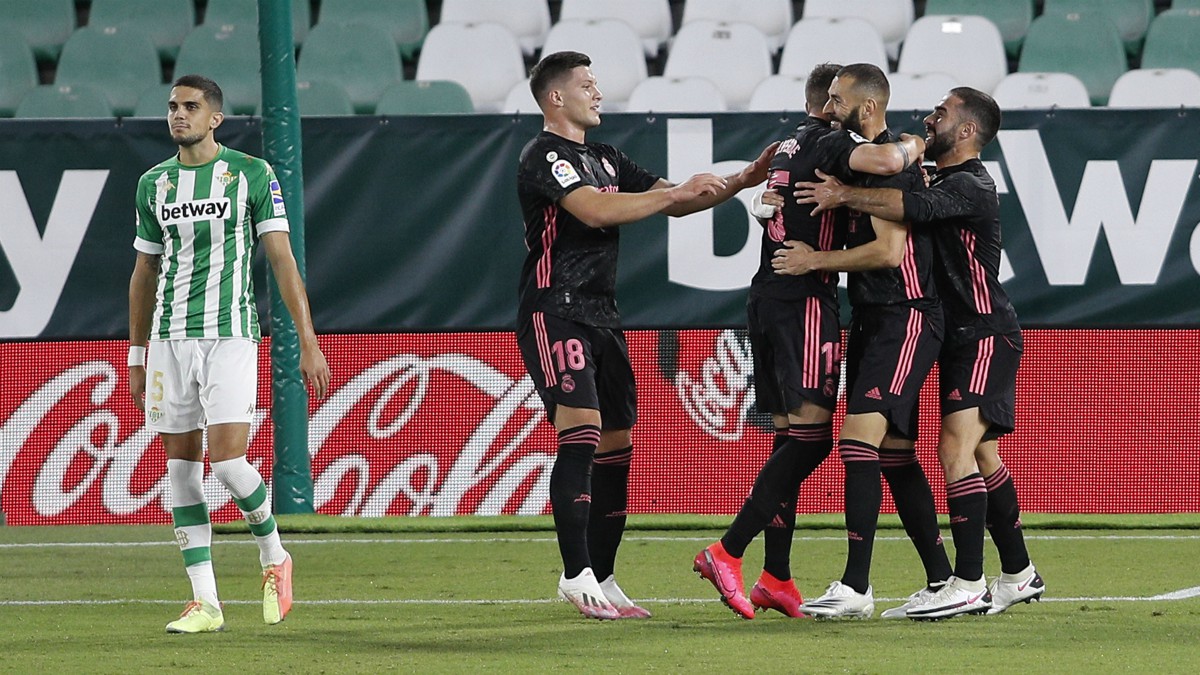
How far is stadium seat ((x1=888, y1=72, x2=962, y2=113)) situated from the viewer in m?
10.3

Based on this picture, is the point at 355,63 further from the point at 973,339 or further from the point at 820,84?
the point at 973,339

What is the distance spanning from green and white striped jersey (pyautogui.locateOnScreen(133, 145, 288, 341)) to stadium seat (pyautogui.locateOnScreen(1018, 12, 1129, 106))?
7193 millimetres

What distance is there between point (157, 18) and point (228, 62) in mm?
1014

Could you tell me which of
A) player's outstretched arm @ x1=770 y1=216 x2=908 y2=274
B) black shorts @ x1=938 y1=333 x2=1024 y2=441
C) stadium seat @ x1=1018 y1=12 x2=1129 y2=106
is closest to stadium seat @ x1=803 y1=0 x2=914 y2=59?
stadium seat @ x1=1018 y1=12 x2=1129 y2=106

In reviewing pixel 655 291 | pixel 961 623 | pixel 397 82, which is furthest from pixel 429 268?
pixel 961 623

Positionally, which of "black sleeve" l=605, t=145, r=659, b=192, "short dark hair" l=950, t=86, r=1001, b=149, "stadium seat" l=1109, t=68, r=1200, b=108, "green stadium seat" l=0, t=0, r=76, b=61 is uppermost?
"green stadium seat" l=0, t=0, r=76, b=61

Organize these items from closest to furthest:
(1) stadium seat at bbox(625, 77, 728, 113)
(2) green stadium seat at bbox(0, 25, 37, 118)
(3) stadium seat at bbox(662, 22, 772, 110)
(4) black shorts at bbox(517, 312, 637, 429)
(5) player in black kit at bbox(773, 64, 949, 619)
Answer: (5) player in black kit at bbox(773, 64, 949, 619) < (4) black shorts at bbox(517, 312, 637, 429) < (1) stadium seat at bbox(625, 77, 728, 113) < (3) stadium seat at bbox(662, 22, 772, 110) < (2) green stadium seat at bbox(0, 25, 37, 118)

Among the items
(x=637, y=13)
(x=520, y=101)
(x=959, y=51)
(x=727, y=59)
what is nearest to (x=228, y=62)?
(x=520, y=101)

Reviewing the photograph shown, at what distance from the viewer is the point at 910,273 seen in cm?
547

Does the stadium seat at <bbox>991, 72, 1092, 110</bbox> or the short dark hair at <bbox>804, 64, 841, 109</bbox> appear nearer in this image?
the short dark hair at <bbox>804, 64, 841, 109</bbox>

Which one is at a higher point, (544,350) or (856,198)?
(856,198)

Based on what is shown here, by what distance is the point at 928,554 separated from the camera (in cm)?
559

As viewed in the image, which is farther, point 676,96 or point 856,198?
point 676,96

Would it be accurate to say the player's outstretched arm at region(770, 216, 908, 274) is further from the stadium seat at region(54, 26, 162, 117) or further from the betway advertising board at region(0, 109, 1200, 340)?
the stadium seat at region(54, 26, 162, 117)
